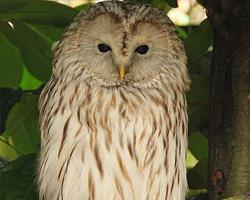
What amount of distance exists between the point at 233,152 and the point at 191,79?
358 mm

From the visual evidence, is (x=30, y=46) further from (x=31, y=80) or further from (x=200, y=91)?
(x=200, y=91)

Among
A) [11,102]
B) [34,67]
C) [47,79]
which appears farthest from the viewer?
[11,102]

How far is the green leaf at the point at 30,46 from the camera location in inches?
68.9

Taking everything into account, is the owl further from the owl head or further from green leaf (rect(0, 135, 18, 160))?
green leaf (rect(0, 135, 18, 160))

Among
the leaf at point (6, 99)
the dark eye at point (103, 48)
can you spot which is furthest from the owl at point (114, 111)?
the leaf at point (6, 99)

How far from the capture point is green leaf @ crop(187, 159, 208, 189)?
6.30 feet

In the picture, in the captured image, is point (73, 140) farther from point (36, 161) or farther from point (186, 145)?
point (186, 145)

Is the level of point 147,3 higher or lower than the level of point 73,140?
higher

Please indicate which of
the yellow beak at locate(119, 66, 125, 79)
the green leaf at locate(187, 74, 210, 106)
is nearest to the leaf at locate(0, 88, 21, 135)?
the yellow beak at locate(119, 66, 125, 79)

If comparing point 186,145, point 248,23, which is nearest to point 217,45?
point 248,23

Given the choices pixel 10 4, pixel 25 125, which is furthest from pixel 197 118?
pixel 10 4

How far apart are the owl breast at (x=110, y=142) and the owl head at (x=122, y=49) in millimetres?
46

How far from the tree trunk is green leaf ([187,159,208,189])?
0.54 feet

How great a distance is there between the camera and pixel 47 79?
1.97 metres
